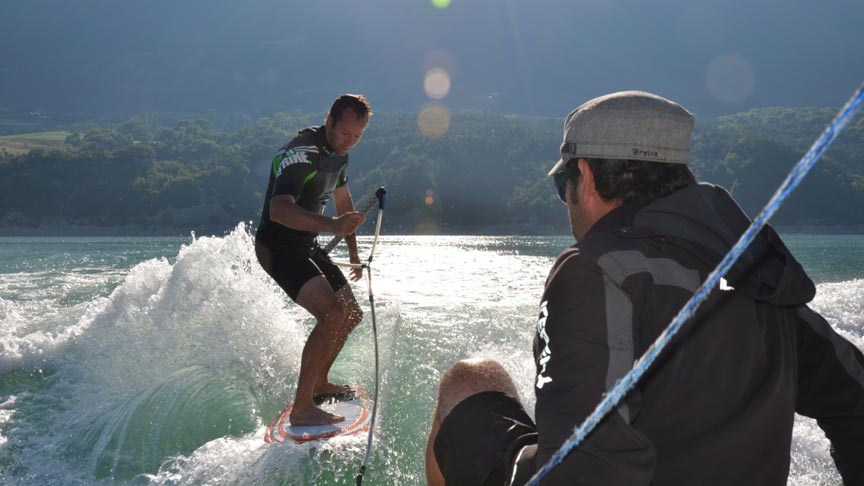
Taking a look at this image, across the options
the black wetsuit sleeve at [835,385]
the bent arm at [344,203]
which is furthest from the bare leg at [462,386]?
the bent arm at [344,203]

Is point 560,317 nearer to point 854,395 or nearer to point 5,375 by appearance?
point 854,395

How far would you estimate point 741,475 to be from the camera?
1.65m

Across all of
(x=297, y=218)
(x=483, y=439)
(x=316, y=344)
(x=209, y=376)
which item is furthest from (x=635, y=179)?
(x=209, y=376)

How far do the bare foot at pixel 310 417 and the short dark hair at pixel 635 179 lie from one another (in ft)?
12.7

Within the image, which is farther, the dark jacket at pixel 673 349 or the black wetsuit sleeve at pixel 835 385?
the black wetsuit sleeve at pixel 835 385

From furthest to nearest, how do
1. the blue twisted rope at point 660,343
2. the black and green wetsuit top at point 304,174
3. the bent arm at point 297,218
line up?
the black and green wetsuit top at point 304,174
the bent arm at point 297,218
the blue twisted rope at point 660,343

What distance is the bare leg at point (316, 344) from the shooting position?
5082 mm

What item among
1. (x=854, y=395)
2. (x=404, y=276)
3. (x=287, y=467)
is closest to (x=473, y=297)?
(x=404, y=276)

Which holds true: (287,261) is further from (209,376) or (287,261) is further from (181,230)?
(181,230)

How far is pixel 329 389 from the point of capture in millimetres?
6004

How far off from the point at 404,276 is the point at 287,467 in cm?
1509

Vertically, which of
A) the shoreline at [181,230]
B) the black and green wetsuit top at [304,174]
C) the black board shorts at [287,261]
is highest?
the black and green wetsuit top at [304,174]

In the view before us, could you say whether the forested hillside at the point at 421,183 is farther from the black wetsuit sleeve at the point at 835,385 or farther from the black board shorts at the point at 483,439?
the black board shorts at the point at 483,439

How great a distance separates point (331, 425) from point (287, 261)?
1.38 metres
